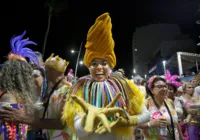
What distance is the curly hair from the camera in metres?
2.41

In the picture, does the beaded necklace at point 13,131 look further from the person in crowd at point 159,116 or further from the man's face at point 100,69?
the person in crowd at point 159,116

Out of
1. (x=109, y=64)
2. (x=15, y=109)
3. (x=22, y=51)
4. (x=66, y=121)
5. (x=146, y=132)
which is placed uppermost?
(x=22, y=51)

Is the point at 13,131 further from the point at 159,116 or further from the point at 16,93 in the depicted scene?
the point at 159,116

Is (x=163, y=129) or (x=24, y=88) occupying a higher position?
(x=24, y=88)

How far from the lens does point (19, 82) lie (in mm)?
2471

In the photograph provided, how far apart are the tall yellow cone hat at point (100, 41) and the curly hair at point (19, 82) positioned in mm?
741

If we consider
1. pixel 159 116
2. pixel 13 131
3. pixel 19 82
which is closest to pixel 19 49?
pixel 19 82

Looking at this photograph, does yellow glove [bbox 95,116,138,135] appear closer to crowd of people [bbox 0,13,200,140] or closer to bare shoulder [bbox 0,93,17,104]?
crowd of people [bbox 0,13,200,140]

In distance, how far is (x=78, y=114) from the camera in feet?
7.24

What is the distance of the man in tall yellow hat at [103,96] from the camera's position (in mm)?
2072

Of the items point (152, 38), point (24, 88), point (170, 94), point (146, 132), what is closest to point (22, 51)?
point (24, 88)

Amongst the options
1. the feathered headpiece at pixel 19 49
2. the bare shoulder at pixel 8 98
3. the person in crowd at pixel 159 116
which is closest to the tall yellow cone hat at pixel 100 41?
the bare shoulder at pixel 8 98

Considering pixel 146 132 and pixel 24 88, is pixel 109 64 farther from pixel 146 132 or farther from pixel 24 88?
pixel 146 132

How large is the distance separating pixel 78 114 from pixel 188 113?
3.12m
